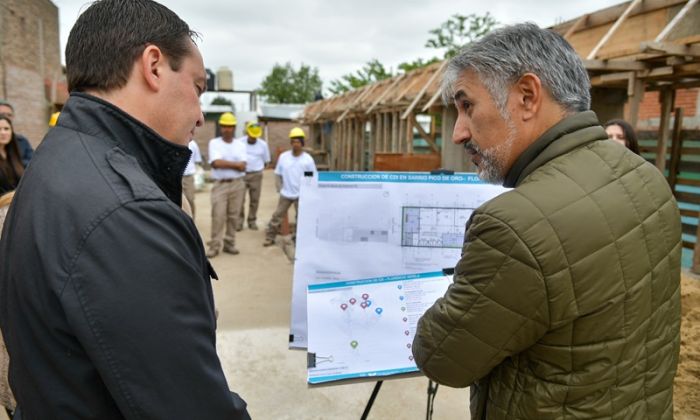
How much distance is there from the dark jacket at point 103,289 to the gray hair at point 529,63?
903mm

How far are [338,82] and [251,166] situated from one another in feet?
62.0

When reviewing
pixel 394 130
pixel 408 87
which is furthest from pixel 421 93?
pixel 394 130

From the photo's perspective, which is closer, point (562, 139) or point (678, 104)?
point (562, 139)

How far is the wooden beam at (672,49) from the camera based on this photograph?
360 centimetres

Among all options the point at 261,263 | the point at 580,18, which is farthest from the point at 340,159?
the point at 580,18

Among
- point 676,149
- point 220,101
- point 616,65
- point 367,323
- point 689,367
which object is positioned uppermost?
point 220,101

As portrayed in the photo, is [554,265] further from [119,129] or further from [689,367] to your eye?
[689,367]

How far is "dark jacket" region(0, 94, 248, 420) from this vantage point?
0.87 meters

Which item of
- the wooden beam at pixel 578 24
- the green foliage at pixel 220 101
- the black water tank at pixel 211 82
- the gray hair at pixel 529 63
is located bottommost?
the gray hair at pixel 529 63

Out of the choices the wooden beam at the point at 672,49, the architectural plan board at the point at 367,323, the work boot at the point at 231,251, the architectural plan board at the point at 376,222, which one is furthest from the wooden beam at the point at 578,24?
the work boot at the point at 231,251

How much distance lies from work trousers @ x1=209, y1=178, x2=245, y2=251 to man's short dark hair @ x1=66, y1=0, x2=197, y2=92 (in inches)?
254

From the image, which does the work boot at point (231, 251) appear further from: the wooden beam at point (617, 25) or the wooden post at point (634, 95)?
the wooden post at point (634, 95)

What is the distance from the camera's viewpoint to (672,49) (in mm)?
3646

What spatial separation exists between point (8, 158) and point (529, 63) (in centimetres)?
438
